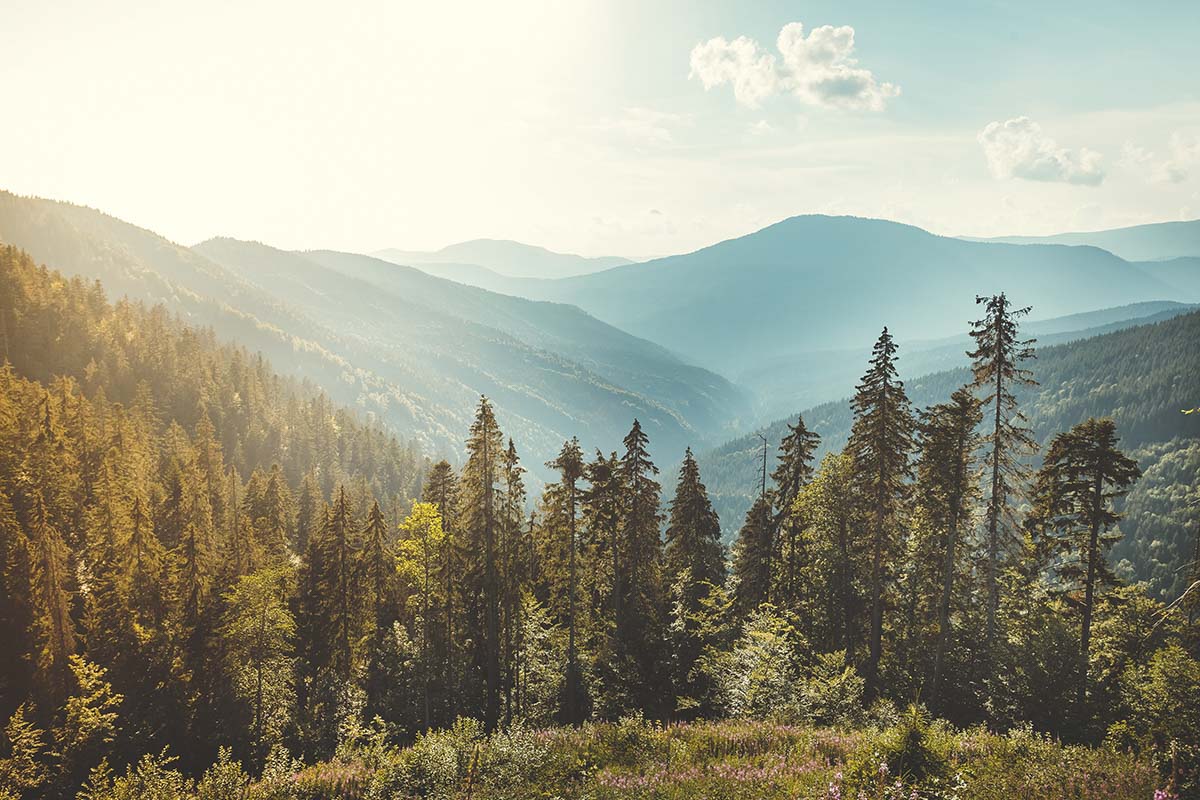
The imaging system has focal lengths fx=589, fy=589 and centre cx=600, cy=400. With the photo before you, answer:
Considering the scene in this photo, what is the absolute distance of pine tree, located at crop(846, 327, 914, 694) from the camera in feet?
89.2

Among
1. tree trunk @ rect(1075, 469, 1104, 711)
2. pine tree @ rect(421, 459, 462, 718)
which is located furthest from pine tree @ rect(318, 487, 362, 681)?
tree trunk @ rect(1075, 469, 1104, 711)

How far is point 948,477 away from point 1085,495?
16.6 feet

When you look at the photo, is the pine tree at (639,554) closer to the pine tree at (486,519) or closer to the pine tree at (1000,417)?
the pine tree at (486,519)

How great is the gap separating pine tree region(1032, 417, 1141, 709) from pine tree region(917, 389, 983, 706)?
2.85 meters

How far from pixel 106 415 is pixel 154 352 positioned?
37.1 metres

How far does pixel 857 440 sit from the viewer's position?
2828 cm

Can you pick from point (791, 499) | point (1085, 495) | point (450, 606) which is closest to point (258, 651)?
point (450, 606)

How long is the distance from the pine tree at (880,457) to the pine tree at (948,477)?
933mm

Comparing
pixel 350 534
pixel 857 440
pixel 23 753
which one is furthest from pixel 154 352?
pixel 857 440

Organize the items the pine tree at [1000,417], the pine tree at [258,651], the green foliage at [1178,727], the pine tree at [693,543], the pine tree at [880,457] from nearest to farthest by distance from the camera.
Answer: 1. the green foliage at [1178,727]
2. the pine tree at [1000,417]
3. the pine tree at [880,457]
4. the pine tree at [258,651]
5. the pine tree at [693,543]

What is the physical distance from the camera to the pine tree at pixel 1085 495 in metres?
23.6

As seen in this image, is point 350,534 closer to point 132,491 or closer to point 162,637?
point 162,637

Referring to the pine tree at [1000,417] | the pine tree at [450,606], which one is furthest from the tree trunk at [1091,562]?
the pine tree at [450,606]

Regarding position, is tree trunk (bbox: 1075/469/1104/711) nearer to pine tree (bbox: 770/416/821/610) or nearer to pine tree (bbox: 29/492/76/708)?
pine tree (bbox: 770/416/821/610)
